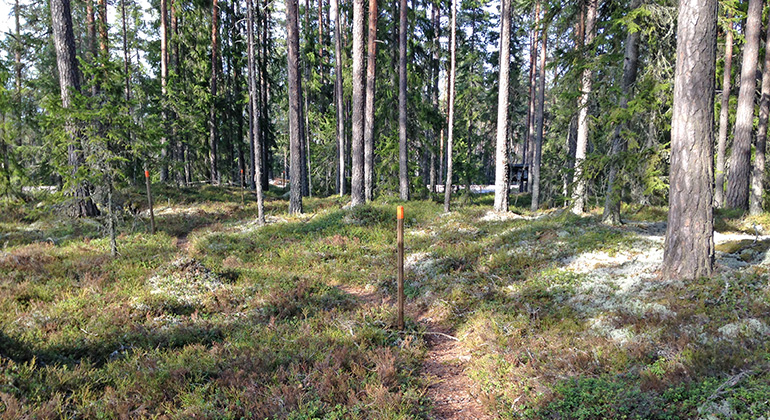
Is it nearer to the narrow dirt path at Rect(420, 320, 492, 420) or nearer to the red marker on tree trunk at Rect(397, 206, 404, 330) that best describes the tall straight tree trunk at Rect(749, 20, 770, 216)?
the narrow dirt path at Rect(420, 320, 492, 420)

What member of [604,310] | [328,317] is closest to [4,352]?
[328,317]

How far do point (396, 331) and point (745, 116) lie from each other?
1447 centimetres

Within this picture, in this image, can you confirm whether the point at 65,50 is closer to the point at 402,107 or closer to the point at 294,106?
the point at 294,106

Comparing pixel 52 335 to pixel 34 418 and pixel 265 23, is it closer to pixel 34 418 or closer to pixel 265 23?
pixel 34 418

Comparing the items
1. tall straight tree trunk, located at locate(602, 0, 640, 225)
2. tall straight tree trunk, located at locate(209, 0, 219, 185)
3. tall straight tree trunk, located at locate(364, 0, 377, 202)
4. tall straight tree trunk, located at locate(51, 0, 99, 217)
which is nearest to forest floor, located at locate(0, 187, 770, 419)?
tall straight tree trunk, located at locate(602, 0, 640, 225)

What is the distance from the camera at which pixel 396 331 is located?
21.3ft

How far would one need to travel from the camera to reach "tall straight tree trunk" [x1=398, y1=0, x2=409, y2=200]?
17.8m

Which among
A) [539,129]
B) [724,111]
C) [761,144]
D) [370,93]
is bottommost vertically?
[761,144]

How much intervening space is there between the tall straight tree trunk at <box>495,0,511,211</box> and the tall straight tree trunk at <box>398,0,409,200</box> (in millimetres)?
4884

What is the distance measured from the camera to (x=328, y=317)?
23.0ft

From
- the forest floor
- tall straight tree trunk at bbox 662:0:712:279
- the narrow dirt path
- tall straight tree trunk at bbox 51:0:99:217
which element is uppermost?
tall straight tree trunk at bbox 51:0:99:217

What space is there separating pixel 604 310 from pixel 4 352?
867 centimetres

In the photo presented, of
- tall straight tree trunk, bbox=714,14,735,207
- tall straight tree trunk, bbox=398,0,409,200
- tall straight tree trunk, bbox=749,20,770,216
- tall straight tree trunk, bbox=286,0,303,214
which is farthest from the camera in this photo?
tall straight tree trunk, bbox=398,0,409,200

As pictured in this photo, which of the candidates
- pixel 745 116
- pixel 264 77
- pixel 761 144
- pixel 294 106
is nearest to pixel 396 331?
pixel 294 106
